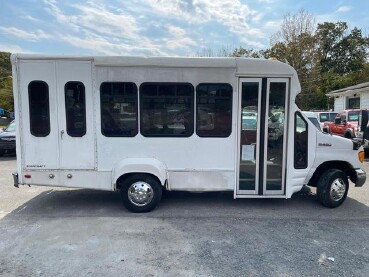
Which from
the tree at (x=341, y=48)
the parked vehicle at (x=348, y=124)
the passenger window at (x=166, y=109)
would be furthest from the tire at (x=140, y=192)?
the tree at (x=341, y=48)

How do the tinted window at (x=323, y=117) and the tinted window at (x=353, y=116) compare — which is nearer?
the tinted window at (x=353, y=116)

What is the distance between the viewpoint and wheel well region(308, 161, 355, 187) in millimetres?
5855

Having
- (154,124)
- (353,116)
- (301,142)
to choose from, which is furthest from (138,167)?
(353,116)

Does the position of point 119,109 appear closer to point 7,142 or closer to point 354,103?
point 7,142

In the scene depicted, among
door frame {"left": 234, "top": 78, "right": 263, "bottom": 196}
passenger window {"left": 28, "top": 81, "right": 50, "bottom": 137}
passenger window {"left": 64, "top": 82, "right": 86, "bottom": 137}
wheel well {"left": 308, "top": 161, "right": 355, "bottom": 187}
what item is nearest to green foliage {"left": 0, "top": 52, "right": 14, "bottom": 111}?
passenger window {"left": 28, "top": 81, "right": 50, "bottom": 137}

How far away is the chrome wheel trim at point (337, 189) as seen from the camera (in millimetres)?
5758

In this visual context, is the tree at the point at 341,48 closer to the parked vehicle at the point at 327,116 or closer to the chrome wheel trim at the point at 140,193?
the parked vehicle at the point at 327,116

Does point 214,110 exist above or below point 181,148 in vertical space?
above

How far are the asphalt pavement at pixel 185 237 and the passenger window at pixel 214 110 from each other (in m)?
1.50

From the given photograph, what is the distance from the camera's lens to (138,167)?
5320 mm

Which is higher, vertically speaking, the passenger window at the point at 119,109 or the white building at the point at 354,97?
the white building at the point at 354,97

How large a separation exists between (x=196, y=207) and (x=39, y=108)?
10.9 feet

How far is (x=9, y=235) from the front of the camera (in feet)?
15.1

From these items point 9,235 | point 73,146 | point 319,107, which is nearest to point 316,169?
point 73,146
